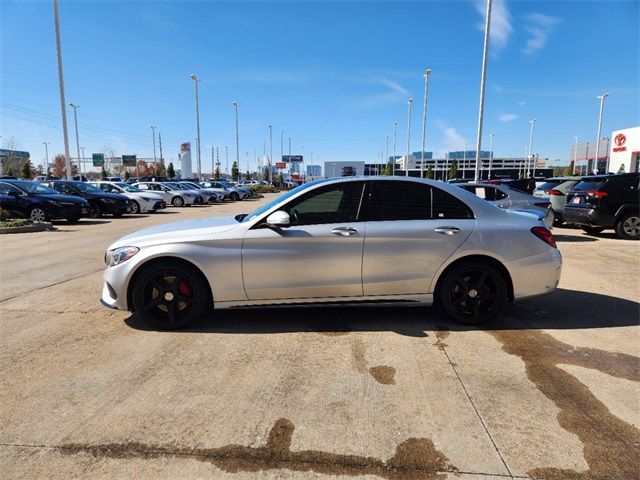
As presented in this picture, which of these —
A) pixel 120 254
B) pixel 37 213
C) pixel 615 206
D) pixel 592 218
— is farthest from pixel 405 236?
pixel 37 213

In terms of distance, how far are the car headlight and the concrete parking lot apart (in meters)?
0.73

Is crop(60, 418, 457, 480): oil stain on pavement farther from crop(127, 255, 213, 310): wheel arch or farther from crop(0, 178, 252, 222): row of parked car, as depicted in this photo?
crop(0, 178, 252, 222): row of parked car

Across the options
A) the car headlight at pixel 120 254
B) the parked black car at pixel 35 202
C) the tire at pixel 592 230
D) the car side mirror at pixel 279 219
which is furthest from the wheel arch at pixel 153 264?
the parked black car at pixel 35 202

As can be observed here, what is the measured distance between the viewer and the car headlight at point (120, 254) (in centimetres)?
439

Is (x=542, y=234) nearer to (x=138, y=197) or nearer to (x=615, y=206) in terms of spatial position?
(x=615, y=206)

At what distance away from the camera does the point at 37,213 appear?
14641 millimetres

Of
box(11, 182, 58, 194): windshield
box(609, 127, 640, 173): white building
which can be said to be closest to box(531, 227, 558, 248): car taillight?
box(11, 182, 58, 194): windshield

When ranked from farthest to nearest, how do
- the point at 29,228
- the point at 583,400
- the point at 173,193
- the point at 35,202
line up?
the point at 173,193
the point at 35,202
the point at 29,228
the point at 583,400

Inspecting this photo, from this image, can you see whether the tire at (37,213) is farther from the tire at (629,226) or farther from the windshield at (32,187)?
the tire at (629,226)

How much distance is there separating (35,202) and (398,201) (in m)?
14.5

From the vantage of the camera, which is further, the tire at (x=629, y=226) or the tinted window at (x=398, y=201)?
the tire at (x=629, y=226)

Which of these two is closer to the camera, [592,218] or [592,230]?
[592,218]

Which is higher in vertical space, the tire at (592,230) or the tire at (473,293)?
the tire at (473,293)

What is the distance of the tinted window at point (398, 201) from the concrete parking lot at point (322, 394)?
118cm
